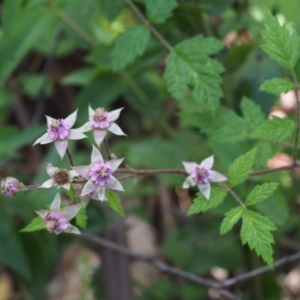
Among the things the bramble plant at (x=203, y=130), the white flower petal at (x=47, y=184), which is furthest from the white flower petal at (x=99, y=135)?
the white flower petal at (x=47, y=184)

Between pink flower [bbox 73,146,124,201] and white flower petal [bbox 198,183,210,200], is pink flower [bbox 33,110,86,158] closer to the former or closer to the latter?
pink flower [bbox 73,146,124,201]

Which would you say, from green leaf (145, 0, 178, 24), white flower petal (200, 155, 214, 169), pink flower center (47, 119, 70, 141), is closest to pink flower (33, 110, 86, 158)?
pink flower center (47, 119, 70, 141)

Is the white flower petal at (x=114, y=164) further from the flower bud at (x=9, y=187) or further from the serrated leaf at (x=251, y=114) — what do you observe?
the serrated leaf at (x=251, y=114)

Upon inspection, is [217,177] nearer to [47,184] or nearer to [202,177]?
[202,177]

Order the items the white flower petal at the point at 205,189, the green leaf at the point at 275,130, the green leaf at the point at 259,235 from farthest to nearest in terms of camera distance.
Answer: the green leaf at the point at 275,130 → the white flower petal at the point at 205,189 → the green leaf at the point at 259,235

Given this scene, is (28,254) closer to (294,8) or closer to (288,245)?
(288,245)

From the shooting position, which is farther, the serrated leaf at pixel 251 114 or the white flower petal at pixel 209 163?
the serrated leaf at pixel 251 114

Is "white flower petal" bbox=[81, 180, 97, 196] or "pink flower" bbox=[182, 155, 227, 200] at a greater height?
"white flower petal" bbox=[81, 180, 97, 196]

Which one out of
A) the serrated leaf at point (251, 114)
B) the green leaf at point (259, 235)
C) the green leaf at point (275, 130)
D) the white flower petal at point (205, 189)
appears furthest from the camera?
the serrated leaf at point (251, 114)
